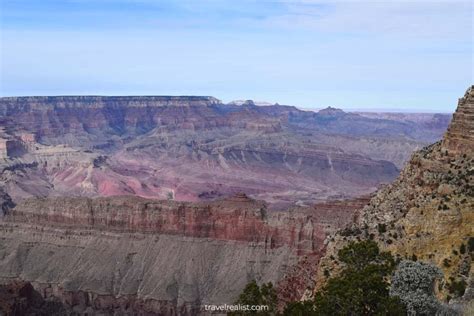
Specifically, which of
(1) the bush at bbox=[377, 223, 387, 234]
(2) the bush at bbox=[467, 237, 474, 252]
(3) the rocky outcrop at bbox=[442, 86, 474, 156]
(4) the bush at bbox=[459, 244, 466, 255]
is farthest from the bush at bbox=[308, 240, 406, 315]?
(3) the rocky outcrop at bbox=[442, 86, 474, 156]

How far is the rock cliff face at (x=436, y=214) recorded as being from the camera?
3247 centimetres

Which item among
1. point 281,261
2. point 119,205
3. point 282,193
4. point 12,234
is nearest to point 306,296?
point 281,261

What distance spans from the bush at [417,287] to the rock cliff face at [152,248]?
1759 inches

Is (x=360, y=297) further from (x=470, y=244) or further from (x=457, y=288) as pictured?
(x=470, y=244)

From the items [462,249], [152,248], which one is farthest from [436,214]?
[152,248]

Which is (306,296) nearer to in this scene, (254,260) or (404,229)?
(404,229)

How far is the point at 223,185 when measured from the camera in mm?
175875

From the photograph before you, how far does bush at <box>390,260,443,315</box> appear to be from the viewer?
26.5 metres

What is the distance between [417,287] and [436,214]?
25.6 feet

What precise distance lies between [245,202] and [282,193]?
79.7 metres

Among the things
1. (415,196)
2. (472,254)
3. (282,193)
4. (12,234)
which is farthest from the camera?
(282,193)

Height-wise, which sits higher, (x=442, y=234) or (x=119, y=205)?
(x=442, y=234)

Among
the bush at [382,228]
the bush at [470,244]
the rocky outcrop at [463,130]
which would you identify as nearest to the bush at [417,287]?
the bush at [470,244]

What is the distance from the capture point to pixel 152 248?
85.7 m
